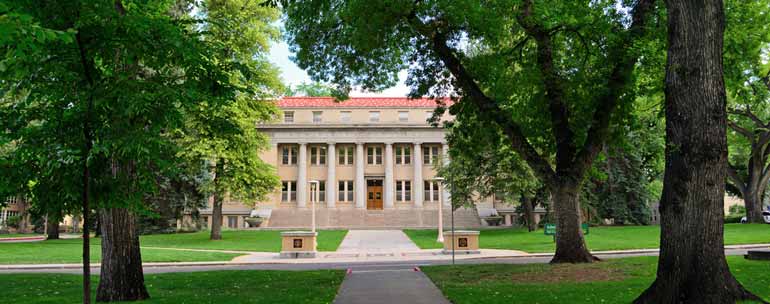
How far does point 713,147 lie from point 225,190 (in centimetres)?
2916

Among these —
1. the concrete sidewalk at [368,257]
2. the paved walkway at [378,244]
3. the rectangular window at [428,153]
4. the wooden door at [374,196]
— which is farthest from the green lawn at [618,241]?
the wooden door at [374,196]

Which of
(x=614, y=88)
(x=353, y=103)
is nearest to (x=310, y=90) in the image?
(x=353, y=103)

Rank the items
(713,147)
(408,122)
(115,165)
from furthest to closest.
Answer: (408,122)
(115,165)
(713,147)

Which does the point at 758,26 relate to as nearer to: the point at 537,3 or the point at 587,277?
the point at 537,3

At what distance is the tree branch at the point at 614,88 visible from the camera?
14.0 metres

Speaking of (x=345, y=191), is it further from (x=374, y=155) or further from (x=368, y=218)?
(x=368, y=218)

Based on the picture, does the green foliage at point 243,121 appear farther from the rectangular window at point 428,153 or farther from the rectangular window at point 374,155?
the rectangular window at point 428,153

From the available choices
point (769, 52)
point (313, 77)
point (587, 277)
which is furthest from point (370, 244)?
point (769, 52)

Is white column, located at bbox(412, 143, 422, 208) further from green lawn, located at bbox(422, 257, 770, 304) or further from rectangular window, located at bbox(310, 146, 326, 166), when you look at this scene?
green lawn, located at bbox(422, 257, 770, 304)

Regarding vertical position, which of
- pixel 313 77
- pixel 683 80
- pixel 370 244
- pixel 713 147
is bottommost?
pixel 370 244

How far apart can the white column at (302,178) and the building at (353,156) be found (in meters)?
0.10

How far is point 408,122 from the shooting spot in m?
58.0

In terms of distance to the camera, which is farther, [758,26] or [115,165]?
[758,26]

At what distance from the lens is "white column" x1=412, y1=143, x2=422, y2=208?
186 ft
